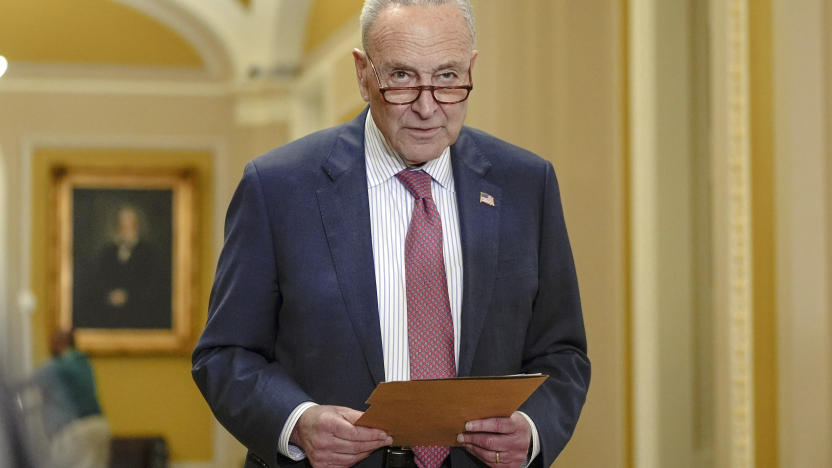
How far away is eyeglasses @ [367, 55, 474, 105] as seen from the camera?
2.29m

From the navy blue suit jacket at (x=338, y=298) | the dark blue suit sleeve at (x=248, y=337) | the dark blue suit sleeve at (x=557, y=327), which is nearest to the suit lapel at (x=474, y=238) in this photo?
the navy blue suit jacket at (x=338, y=298)

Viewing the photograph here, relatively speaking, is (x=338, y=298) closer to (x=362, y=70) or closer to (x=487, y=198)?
(x=487, y=198)

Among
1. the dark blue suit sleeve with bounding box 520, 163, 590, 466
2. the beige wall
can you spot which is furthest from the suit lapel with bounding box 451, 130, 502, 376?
the beige wall

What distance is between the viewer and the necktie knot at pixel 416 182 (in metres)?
2.41

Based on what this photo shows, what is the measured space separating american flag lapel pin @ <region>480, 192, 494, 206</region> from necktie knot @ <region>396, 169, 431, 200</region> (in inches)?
4.4

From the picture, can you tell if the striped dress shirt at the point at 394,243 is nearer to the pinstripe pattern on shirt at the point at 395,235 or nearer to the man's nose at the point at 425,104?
the pinstripe pattern on shirt at the point at 395,235

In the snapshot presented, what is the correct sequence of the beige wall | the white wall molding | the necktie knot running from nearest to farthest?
1. the necktie knot
2. the white wall molding
3. the beige wall

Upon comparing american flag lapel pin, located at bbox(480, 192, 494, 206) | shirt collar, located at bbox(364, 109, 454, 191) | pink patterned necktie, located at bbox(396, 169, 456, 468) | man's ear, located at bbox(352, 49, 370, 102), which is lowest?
pink patterned necktie, located at bbox(396, 169, 456, 468)

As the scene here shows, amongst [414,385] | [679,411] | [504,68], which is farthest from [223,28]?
[414,385]

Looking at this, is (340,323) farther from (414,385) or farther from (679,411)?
(679,411)

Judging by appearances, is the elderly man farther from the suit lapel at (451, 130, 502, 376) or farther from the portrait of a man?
the portrait of a man

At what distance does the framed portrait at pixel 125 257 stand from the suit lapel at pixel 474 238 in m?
9.95

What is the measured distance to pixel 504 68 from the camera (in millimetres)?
4684

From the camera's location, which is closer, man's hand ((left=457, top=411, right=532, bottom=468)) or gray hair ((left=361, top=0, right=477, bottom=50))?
man's hand ((left=457, top=411, right=532, bottom=468))
